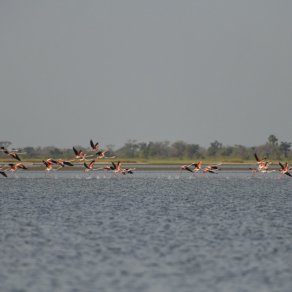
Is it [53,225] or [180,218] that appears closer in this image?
[53,225]

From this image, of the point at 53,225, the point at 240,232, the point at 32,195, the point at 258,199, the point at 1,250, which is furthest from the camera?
the point at 32,195

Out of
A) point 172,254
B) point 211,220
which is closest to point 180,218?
point 211,220

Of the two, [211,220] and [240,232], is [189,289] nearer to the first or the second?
[240,232]

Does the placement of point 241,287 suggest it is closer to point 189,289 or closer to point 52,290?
point 189,289

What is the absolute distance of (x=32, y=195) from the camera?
6975cm

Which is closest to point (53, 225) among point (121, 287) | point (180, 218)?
point (180, 218)

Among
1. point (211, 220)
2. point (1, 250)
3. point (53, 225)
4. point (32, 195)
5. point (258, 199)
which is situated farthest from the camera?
point (32, 195)

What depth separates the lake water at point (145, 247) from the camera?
2633cm

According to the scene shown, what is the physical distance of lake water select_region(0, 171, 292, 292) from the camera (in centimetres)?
2633

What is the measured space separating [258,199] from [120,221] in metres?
22.9

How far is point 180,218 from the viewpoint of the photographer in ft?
151

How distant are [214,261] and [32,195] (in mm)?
41372

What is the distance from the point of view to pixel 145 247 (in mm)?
33156

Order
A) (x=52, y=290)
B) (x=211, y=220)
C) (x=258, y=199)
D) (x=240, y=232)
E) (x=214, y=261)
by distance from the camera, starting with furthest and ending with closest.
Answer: (x=258, y=199)
(x=211, y=220)
(x=240, y=232)
(x=214, y=261)
(x=52, y=290)
